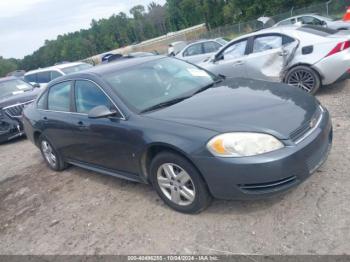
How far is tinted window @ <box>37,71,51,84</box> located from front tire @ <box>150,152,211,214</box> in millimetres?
11225

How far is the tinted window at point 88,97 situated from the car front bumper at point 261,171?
158 cm

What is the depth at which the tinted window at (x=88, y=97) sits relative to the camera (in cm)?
429

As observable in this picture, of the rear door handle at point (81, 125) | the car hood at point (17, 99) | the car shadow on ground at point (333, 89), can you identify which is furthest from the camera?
the car hood at point (17, 99)

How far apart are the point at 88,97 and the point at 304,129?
2.67m

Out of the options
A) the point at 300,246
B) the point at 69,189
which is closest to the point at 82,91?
the point at 69,189

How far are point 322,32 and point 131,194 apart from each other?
5090 millimetres

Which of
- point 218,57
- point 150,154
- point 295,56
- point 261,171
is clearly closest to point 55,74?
point 218,57

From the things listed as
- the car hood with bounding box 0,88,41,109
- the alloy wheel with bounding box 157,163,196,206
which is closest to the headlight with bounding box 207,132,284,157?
the alloy wheel with bounding box 157,163,196,206

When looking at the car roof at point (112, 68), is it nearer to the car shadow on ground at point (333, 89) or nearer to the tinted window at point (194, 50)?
the car shadow on ground at point (333, 89)

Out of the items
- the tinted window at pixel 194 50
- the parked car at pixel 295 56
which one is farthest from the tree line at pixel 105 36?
the parked car at pixel 295 56

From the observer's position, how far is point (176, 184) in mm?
3668

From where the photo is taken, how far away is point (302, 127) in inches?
133

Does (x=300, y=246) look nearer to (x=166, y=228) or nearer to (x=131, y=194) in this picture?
(x=166, y=228)

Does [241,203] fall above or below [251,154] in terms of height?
below
